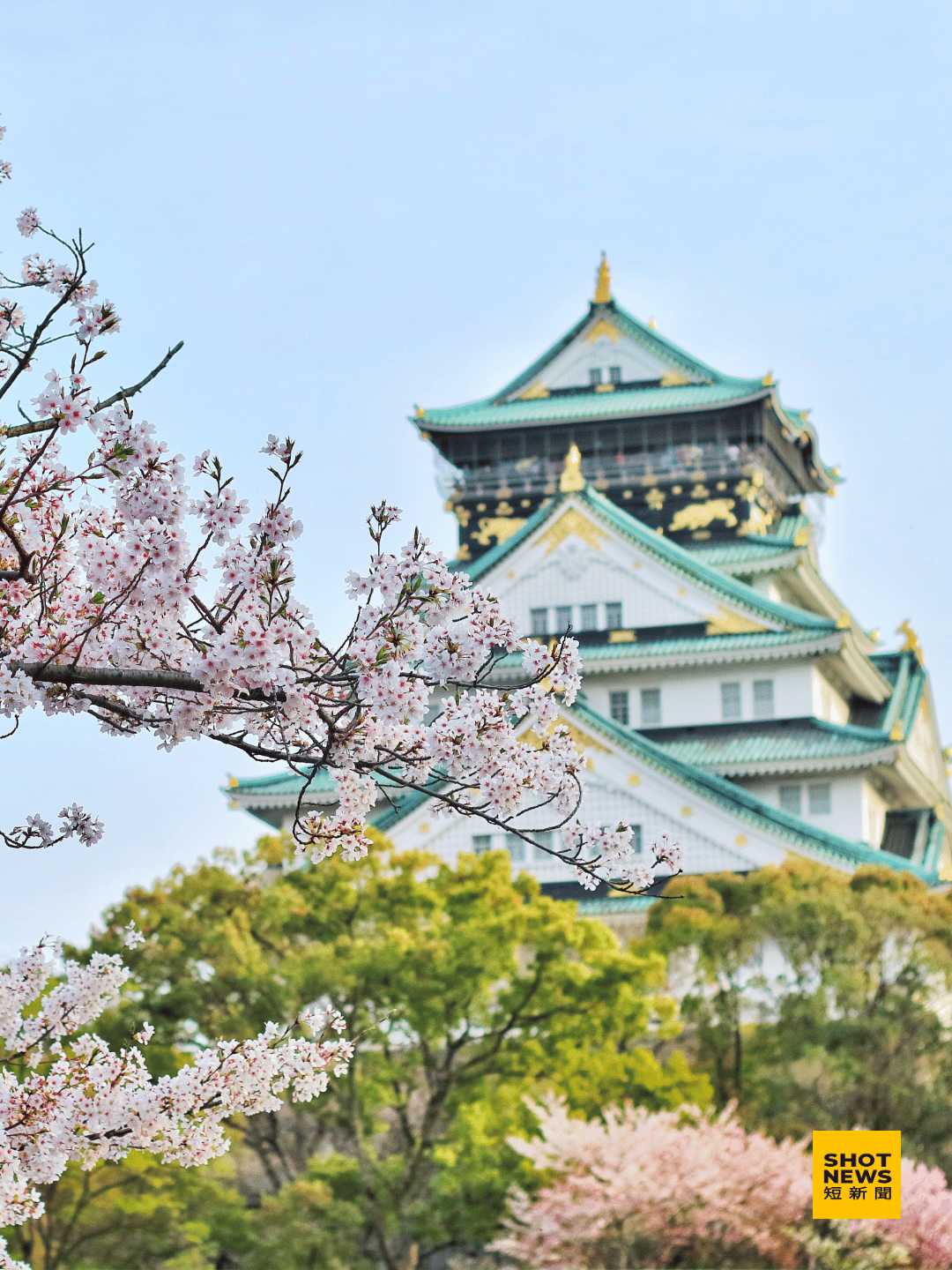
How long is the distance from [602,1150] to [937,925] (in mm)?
6610

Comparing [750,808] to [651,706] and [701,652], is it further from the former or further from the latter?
[651,706]

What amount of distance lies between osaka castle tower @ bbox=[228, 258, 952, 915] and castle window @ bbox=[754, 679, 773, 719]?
0.04 m

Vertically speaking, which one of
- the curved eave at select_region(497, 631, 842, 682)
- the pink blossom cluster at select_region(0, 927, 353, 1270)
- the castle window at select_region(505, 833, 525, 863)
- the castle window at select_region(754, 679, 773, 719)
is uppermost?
the curved eave at select_region(497, 631, 842, 682)

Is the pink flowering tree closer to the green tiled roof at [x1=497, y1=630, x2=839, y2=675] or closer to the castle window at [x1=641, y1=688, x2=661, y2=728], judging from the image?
the green tiled roof at [x1=497, y1=630, x2=839, y2=675]

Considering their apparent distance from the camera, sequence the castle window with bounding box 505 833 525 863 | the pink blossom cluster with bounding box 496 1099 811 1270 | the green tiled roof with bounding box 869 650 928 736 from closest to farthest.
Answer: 1. the pink blossom cluster with bounding box 496 1099 811 1270
2. the castle window with bounding box 505 833 525 863
3. the green tiled roof with bounding box 869 650 928 736

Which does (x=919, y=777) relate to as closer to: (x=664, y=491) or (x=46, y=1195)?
(x=664, y=491)

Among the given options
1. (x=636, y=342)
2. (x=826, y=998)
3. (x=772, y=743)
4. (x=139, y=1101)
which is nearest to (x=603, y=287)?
(x=636, y=342)

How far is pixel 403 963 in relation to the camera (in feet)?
74.0

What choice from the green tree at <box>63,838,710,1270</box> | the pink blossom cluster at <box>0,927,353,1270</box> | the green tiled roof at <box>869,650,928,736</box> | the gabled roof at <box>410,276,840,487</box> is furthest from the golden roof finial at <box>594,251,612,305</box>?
the pink blossom cluster at <box>0,927,353,1270</box>

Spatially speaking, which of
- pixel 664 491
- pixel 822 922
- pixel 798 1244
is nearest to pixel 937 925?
pixel 822 922

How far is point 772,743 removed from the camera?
3681cm

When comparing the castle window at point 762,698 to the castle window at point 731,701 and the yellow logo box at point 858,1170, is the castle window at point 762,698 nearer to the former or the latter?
the castle window at point 731,701

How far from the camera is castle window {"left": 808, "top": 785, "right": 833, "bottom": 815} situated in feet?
120

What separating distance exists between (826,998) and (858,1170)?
8.74 m
